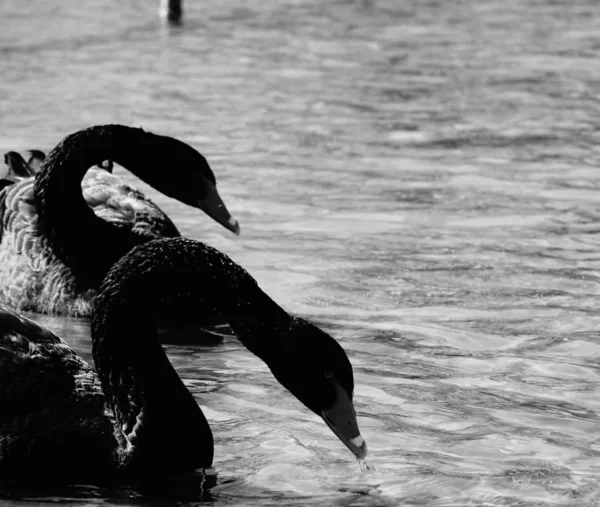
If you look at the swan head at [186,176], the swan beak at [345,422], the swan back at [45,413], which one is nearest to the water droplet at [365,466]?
the swan beak at [345,422]

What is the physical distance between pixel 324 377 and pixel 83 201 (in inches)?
124

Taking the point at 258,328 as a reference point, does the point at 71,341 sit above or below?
below

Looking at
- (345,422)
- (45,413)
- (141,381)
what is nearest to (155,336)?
(141,381)

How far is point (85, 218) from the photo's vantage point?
25.2 feet

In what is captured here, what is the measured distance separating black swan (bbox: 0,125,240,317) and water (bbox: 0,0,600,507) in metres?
0.28

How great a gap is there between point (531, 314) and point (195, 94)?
680 cm

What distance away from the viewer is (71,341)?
7090 millimetres

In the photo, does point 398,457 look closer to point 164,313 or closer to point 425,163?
point 164,313

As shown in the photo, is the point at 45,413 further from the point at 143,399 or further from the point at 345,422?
the point at 345,422

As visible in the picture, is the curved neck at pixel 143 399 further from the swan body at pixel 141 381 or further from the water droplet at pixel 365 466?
the water droplet at pixel 365 466

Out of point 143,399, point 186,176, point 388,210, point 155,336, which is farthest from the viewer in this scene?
point 388,210

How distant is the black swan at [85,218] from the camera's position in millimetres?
7625

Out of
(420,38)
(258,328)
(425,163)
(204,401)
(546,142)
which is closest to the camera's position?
(258,328)

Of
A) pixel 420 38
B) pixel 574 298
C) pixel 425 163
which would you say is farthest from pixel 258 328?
pixel 420 38
